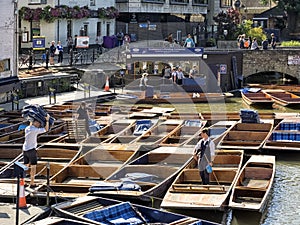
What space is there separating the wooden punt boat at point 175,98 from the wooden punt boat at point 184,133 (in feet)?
28.5

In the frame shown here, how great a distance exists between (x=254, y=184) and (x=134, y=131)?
23.5 ft

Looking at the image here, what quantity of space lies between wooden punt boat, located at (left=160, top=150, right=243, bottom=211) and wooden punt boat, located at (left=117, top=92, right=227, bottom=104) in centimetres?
1453

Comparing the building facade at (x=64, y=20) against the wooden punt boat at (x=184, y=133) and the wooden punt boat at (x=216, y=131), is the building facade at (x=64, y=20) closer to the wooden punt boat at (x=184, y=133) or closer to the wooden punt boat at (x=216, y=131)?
the wooden punt boat at (x=184, y=133)

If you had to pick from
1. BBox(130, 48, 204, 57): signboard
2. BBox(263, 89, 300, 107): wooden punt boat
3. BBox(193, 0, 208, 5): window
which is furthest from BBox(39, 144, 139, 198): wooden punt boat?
BBox(193, 0, 208, 5): window

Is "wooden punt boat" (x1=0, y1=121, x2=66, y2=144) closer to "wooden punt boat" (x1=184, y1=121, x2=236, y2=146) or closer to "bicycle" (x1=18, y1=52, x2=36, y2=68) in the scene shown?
"wooden punt boat" (x1=184, y1=121, x2=236, y2=146)

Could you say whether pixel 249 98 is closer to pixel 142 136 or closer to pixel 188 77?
pixel 188 77

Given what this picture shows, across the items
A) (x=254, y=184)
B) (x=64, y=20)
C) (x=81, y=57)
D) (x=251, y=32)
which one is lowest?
(x=254, y=184)

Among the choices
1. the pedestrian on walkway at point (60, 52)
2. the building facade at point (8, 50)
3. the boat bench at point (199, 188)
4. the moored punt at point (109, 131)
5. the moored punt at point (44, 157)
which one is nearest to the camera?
the boat bench at point (199, 188)

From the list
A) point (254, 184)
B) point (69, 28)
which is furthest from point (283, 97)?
point (254, 184)

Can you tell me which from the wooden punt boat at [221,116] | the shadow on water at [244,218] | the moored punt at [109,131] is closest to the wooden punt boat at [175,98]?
the wooden punt boat at [221,116]

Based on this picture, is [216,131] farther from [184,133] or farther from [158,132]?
[158,132]

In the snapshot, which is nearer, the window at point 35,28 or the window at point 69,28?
the window at point 35,28

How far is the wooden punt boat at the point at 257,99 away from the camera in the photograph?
120 ft

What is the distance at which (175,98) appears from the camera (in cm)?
3666
